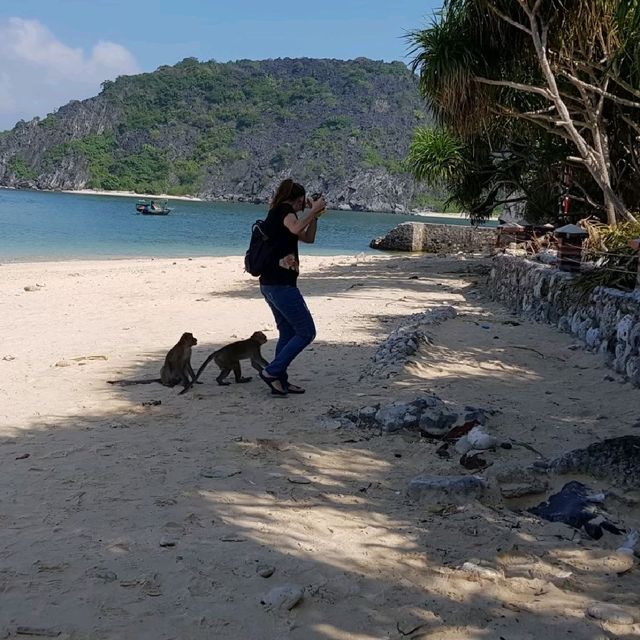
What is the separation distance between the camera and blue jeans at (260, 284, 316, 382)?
4977 mm

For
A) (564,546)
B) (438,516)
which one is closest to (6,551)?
(438,516)

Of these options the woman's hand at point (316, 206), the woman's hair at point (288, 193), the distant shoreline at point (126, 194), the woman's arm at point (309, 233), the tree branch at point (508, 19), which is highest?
the distant shoreline at point (126, 194)

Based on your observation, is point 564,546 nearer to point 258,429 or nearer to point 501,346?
point 258,429

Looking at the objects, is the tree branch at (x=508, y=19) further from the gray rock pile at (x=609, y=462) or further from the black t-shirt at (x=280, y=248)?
the gray rock pile at (x=609, y=462)

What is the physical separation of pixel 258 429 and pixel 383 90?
126 metres

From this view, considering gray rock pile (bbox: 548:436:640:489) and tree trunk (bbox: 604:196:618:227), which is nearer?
gray rock pile (bbox: 548:436:640:489)

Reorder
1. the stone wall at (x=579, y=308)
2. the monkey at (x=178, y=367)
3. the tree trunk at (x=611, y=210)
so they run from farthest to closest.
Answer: the tree trunk at (x=611, y=210) < the monkey at (x=178, y=367) < the stone wall at (x=579, y=308)

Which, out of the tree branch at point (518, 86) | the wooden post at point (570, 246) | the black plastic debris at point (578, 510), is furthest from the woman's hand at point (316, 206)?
the tree branch at point (518, 86)

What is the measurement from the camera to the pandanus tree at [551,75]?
9578 mm

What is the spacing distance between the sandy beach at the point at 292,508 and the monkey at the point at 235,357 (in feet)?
0.43

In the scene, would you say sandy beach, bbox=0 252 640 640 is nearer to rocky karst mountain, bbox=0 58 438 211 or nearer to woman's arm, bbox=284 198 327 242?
woman's arm, bbox=284 198 327 242

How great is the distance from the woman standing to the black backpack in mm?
27

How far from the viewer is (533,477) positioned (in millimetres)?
3453

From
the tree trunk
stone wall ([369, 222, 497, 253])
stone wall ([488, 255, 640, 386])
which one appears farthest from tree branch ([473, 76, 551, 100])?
stone wall ([369, 222, 497, 253])
